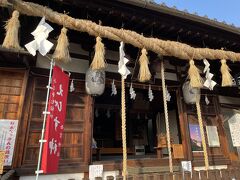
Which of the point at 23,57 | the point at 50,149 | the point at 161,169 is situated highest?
the point at 23,57

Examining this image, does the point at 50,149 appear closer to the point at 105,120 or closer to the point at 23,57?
the point at 23,57

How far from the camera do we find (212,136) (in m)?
6.84

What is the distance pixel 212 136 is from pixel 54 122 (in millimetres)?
5301

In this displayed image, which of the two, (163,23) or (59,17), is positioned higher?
(163,23)

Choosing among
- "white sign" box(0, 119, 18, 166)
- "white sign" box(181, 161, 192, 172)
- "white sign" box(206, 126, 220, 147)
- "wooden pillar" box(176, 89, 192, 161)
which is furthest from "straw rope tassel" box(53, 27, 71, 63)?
"white sign" box(206, 126, 220, 147)

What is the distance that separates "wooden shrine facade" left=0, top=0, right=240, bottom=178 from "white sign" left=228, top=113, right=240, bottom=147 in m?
1.41

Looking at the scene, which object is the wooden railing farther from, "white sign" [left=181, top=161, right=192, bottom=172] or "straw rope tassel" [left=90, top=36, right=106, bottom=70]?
"straw rope tassel" [left=90, top=36, right=106, bottom=70]

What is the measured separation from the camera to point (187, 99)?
6.40 meters

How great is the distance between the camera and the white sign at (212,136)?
675 centimetres

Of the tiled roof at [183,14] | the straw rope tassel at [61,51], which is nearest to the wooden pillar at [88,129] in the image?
the straw rope tassel at [61,51]

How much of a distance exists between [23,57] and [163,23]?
133 inches

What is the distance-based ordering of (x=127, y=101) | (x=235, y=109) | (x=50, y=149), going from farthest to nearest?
(x=127, y=101)
(x=235, y=109)
(x=50, y=149)

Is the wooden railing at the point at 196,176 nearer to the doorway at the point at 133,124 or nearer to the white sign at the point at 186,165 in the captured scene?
the white sign at the point at 186,165

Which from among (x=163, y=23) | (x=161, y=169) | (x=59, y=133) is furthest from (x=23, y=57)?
(x=161, y=169)
